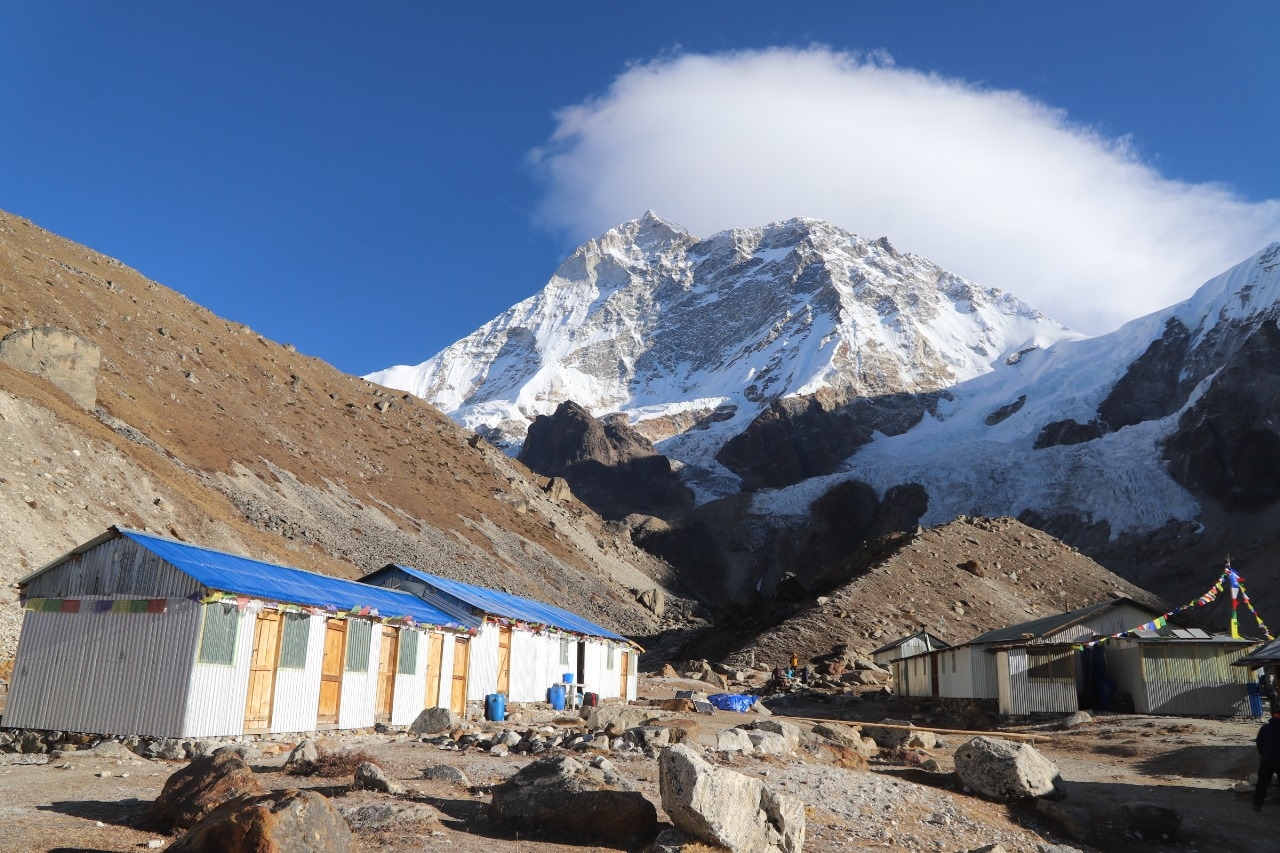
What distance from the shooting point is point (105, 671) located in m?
16.7

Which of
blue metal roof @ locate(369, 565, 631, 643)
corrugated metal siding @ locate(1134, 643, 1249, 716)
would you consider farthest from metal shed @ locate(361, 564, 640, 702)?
corrugated metal siding @ locate(1134, 643, 1249, 716)

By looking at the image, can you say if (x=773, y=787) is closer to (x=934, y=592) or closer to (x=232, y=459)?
(x=934, y=592)

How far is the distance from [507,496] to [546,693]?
5178cm

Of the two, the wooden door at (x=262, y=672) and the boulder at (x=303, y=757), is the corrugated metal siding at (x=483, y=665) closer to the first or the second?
the wooden door at (x=262, y=672)

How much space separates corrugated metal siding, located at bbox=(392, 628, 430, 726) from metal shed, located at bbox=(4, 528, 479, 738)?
2.54 m

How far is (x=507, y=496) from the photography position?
83000mm

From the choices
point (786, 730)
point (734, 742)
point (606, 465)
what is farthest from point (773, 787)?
point (606, 465)

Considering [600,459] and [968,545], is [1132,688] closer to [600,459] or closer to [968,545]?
[968,545]

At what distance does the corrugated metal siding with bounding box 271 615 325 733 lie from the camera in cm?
1792

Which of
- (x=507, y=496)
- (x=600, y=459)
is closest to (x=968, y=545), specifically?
(x=507, y=496)

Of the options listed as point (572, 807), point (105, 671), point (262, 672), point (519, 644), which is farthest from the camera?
point (519, 644)

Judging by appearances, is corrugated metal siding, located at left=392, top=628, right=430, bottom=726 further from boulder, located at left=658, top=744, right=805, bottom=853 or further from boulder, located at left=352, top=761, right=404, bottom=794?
boulder, located at left=658, top=744, right=805, bottom=853

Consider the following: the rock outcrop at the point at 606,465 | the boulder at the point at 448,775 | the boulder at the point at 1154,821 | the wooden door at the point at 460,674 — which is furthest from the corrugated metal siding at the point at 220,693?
the rock outcrop at the point at 606,465

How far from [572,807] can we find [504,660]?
18.4m
